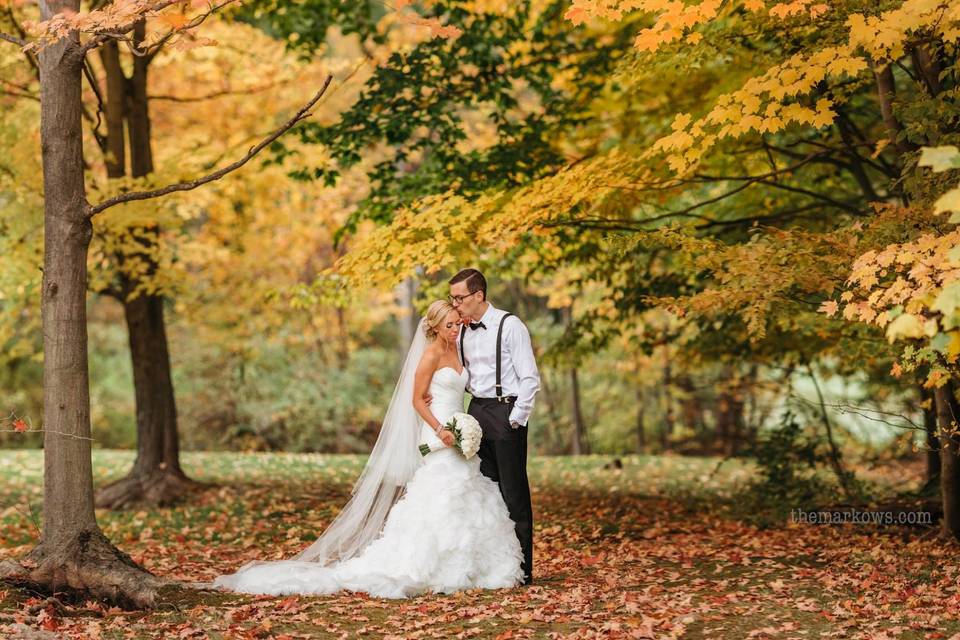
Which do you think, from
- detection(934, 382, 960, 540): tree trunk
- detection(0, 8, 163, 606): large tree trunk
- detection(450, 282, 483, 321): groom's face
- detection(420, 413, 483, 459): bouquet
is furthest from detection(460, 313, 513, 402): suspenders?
detection(934, 382, 960, 540): tree trunk

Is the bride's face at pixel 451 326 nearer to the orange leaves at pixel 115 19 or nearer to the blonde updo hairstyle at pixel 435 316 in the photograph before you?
the blonde updo hairstyle at pixel 435 316

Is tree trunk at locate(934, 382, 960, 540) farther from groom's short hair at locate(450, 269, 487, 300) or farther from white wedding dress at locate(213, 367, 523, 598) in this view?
groom's short hair at locate(450, 269, 487, 300)

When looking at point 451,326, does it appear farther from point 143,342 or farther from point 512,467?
point 143,342

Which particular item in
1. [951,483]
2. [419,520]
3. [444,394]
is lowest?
[951,483]

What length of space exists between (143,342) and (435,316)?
6061 millimetres

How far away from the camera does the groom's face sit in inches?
257

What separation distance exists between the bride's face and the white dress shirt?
4.5 inches

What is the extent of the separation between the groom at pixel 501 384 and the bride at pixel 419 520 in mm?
107

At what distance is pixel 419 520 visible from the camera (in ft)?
21.1

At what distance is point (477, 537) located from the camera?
252 inches

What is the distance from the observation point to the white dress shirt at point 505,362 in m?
6.38

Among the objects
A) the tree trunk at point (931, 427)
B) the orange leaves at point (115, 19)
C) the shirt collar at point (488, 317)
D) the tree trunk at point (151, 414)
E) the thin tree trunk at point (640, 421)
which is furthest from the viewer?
the thin tree trunk at point (640, 421)

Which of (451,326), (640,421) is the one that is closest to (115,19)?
(451,326)

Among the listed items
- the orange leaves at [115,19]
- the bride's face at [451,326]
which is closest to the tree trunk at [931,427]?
the bride's face at [451,326]
